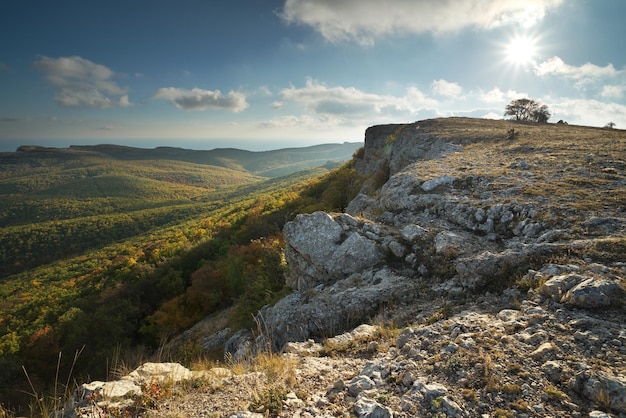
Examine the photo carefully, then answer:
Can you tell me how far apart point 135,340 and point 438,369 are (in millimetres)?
36345

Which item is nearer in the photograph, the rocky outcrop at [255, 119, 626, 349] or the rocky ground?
the rocky ground

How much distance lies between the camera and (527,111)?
144 ft

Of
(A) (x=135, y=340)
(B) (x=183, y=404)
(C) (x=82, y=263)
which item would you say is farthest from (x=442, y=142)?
(C) (x=82, y=263)

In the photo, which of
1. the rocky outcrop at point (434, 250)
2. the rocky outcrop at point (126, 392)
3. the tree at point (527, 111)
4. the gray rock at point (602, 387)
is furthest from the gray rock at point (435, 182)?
the tree at point (527, 111)

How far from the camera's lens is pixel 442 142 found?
22984mm

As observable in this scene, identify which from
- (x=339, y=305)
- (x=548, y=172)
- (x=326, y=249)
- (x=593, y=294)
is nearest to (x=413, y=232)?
(x=326, y=249)

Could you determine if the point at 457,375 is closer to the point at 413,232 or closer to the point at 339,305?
the point at 339,305

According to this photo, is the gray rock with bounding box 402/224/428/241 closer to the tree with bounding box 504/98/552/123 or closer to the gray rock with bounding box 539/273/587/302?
the gray rock with bounding box 539/273/587/302

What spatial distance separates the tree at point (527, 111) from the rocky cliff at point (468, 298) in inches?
1393

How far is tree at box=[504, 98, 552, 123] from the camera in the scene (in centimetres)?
4209

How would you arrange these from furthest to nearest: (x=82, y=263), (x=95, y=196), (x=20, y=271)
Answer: (x=95, y=196) → (x=20, y=271) → (x=82, y=263)

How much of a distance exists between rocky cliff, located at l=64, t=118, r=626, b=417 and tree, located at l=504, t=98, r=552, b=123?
3539cm

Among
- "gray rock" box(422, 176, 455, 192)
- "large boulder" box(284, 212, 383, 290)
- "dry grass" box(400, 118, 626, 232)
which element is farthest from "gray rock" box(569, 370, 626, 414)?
"gray rock" box(422, 176, 455, 192)

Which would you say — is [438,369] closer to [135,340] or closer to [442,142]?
[442,142]
